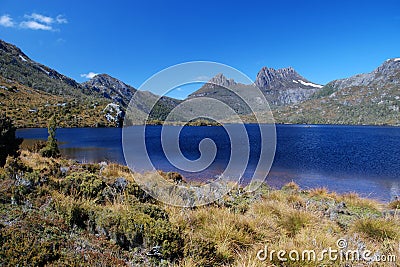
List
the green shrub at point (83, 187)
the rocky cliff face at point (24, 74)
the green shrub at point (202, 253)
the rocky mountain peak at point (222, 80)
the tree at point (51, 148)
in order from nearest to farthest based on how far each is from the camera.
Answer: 1. the green shrub at point (202, 253)
2. the rocky mountain peak at point (222, 80)
3. the green shrub at point (83, 187)
4. the tree at point (51, 148)
5. the rocky cliff face at point (24, 74)

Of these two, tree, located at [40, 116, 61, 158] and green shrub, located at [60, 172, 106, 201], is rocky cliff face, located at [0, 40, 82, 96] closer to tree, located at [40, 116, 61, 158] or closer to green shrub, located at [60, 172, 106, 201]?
tree, located at [40, 116, 61, 158]

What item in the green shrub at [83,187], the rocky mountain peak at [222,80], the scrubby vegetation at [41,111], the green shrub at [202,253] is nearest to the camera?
the green shrub at [202,253]

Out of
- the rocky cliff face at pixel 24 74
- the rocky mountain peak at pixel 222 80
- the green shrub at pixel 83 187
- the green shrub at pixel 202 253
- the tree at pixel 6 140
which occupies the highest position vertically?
the rocky cliff face at pixel 24 74

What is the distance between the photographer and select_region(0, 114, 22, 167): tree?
10578 millimetres

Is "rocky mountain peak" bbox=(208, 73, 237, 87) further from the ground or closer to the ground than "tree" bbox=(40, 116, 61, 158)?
further from the ground

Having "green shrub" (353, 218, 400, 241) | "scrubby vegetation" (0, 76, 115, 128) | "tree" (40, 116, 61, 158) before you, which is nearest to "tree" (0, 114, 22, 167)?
"tree" (40, 116, 61, 158)

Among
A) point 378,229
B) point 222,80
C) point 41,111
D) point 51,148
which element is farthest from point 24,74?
point 378,229

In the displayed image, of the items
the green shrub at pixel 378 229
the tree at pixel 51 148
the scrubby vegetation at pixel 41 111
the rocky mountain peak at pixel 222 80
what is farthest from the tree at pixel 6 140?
the scrubby vegetation at pixel 41 111

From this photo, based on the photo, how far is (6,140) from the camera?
10797mm

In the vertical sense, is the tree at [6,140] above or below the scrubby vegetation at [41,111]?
below

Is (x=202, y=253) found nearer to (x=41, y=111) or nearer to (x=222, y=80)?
(x=222, y=80)

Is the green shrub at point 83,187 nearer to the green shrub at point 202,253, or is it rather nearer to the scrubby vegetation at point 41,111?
the green shrub at point 202,253

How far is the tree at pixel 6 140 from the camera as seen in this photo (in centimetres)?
1058

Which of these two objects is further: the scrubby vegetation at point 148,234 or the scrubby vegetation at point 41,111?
the scrubby vegetation at point 41,111
